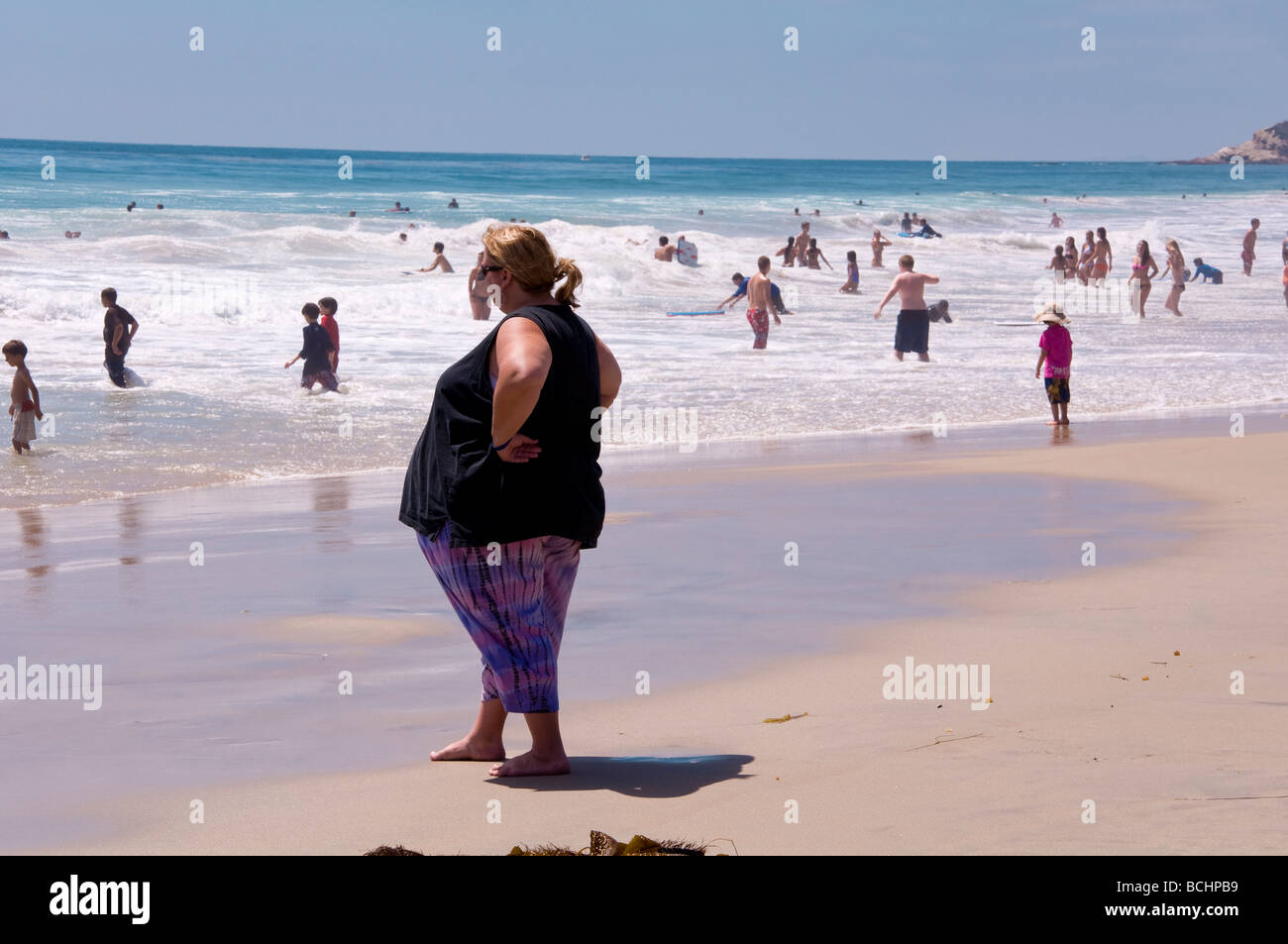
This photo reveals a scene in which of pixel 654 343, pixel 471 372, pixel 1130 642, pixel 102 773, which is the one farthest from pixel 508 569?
pixel 654 343

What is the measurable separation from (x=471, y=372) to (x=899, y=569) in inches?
155

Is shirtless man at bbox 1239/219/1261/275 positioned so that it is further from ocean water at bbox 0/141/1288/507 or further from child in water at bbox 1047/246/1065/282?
child in water at bbox 1047/246/1065/282

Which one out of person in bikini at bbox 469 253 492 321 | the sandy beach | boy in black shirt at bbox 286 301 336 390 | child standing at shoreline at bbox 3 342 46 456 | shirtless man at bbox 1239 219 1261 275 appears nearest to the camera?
the sandy beach

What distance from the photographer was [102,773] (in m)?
4.40

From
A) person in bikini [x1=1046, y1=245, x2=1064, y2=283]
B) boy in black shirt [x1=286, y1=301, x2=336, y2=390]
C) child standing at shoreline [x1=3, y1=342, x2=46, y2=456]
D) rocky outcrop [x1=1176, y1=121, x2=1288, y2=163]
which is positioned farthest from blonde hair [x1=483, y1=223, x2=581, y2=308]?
rocky outcrop [x1=1176, y1=121, x2=1288, y2=163]

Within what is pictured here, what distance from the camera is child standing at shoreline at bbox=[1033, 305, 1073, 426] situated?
14742 mm

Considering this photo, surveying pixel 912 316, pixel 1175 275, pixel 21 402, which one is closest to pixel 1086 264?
pixel 1175 275

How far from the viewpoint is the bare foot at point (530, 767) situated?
4.24 m

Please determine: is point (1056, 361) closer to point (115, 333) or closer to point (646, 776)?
point (115, 333)

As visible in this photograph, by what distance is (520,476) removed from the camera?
405cm

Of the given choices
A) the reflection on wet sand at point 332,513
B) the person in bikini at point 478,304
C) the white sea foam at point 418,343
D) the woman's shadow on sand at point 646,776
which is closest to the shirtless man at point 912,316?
the white sea foam at point 418,343

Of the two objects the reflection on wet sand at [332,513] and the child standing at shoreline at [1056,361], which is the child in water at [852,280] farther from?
the reflection on wet sand at [332,513]

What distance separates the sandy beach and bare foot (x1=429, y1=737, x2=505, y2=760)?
0.04 metres

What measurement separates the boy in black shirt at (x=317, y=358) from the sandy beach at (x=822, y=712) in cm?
833
